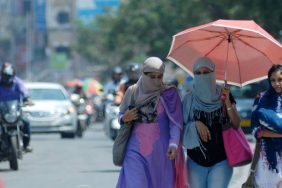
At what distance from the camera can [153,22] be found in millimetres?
62750

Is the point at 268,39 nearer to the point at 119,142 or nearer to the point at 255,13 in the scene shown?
the point at 119,142

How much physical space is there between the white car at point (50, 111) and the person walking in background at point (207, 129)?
20.3m

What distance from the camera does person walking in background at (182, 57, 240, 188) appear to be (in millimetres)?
10164

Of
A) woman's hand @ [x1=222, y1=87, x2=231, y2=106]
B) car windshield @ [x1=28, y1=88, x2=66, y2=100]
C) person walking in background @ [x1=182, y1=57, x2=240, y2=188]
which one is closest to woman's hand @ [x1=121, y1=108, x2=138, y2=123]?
person walking in background @ [x1=182, y1=57, x2=240, y2=188]

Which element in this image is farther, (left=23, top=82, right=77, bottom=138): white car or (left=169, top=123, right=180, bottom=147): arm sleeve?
(left=23, top=82, right=77, bottom=138): white car

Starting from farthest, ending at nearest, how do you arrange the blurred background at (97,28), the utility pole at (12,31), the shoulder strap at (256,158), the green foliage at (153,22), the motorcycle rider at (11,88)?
the utility pole at (12,31)
the blurred background at (97,28)
the green foliage at (153,22)
the motorcycle rider at (11,88)
the shoulder strap at (256,158)

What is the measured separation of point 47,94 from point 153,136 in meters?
21.7

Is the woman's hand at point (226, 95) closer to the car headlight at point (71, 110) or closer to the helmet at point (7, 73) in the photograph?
the helmet at point (7, 73)

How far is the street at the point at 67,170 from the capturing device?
54.1ft

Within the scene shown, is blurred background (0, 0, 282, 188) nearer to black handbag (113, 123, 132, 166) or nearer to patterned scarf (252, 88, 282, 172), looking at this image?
black handbag (113, 123, 132, 166)

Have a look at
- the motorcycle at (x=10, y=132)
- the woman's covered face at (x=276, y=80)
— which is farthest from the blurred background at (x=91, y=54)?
the woman's covered face at (x=276, y=80)

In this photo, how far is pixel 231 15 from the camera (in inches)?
1513

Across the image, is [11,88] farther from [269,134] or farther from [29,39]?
[29,39]

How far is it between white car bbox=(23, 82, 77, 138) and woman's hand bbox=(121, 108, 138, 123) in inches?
799
